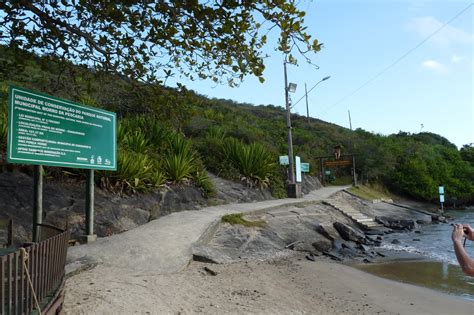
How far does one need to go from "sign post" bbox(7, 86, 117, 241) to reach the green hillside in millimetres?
537

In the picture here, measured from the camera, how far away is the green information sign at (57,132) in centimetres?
681

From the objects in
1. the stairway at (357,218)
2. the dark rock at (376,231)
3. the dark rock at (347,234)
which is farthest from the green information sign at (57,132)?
the stairway at (357,218)

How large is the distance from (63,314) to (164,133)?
1239 centimetres

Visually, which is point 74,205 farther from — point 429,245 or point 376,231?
point 376,231

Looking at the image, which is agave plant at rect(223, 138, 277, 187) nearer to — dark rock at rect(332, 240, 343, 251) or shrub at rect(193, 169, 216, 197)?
shrub at rect(193, 169, 216, 197)

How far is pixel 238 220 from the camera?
43.2ft

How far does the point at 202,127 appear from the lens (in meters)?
27.6

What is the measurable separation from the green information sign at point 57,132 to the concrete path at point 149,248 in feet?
5.54

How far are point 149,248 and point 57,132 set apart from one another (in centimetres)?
298

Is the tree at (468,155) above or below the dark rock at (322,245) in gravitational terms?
above

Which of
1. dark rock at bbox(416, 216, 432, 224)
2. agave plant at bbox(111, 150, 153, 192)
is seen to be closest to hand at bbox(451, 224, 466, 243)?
agave plant at bbox(111, 150, 153, 192)

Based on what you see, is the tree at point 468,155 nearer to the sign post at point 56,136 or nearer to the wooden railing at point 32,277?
the sign post at point 56,136

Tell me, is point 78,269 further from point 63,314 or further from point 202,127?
point 202,127

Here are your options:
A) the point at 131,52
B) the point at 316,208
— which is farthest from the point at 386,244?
the point at 131,52
